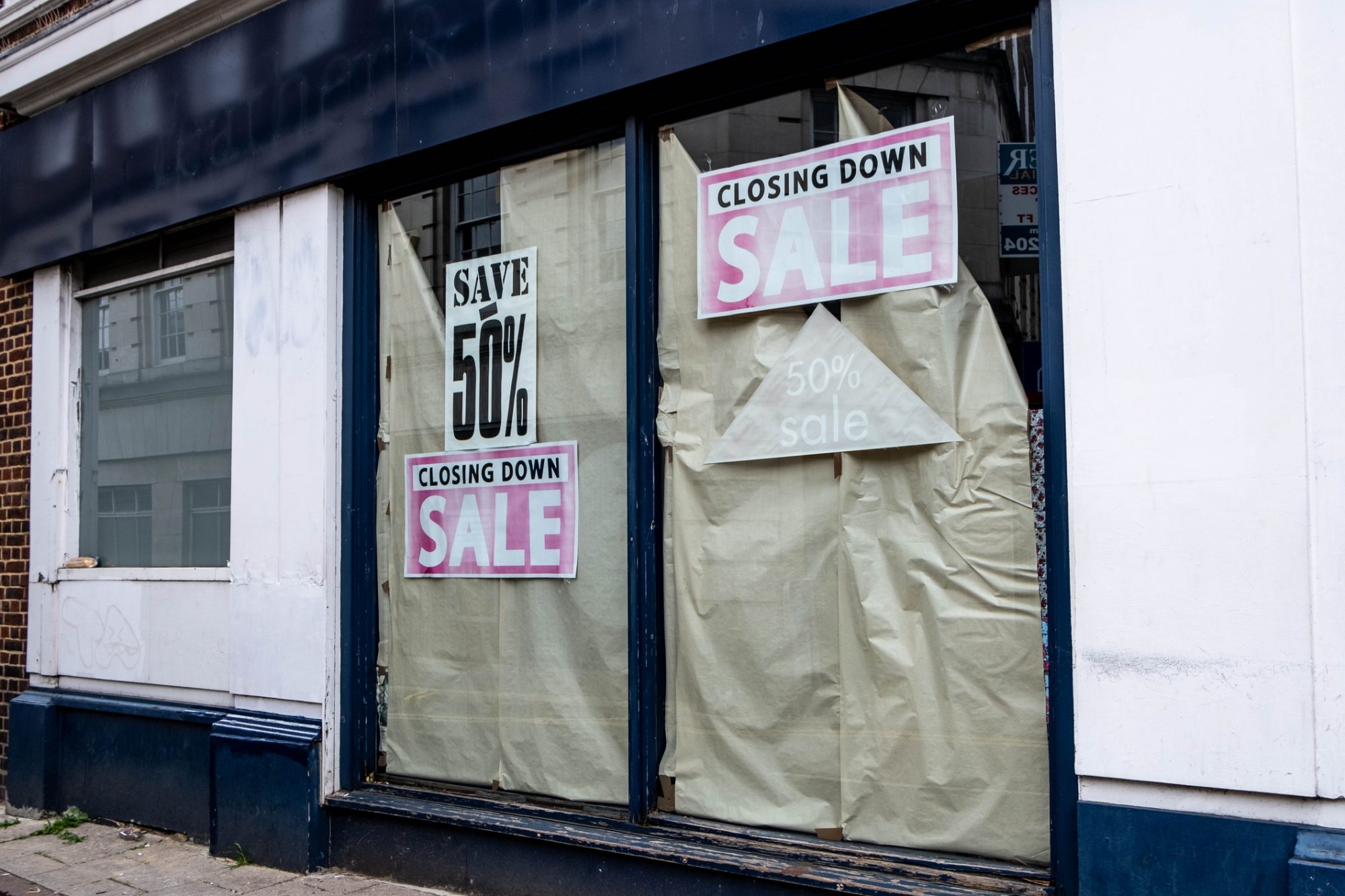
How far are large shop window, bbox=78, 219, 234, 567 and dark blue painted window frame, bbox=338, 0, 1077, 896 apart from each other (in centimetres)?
114

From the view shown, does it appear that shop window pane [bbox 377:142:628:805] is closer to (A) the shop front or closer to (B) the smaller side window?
(A) the shop front

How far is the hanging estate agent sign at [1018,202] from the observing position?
4289mm

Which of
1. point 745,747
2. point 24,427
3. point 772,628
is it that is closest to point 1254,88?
point 772,628

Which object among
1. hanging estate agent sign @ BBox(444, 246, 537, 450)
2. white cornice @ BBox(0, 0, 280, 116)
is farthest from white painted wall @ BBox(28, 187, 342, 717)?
white cornice @ BBox(0, 0, 280, 116)

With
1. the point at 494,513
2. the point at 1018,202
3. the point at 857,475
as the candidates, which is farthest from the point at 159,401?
the point at 1018,202

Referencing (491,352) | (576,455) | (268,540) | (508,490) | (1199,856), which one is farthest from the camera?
(268,540)

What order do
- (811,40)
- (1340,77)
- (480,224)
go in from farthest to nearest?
(480,224) < (811,40) < (1340,77)

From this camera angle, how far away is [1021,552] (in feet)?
13.9

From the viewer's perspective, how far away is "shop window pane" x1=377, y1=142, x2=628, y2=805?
5387 millimetres

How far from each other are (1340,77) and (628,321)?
112 inches

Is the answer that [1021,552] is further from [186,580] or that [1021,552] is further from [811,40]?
[186,580]

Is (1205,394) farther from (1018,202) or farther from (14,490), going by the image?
(14,490)

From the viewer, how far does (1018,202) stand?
432 cm

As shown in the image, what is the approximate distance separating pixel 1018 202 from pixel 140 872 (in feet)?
17.9
